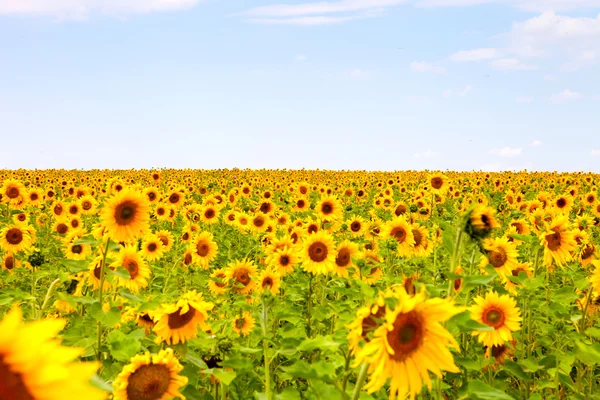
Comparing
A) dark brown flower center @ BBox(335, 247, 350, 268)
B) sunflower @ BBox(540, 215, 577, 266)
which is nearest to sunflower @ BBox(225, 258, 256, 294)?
dark brown flower center @ BBox(335, 247, 350, 268)

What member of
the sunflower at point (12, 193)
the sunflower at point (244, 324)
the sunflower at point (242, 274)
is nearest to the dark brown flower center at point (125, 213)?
the sunflower at point (244, 324)

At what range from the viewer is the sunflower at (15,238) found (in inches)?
311

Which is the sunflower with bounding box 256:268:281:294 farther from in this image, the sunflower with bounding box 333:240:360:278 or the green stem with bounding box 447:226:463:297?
the green stem with bounding box 447:226:463:297

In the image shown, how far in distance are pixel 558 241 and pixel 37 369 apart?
5691 millimetres

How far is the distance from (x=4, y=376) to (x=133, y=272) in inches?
203

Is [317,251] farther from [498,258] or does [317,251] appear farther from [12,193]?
[12,193]

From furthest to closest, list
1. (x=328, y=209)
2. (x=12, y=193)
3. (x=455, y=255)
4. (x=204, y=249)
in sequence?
(x=12, y=193)
(x=328, y=209)
(x=204, y=249)
(x=455, y=255)

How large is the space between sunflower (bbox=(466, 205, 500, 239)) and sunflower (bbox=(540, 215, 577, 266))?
326 cm

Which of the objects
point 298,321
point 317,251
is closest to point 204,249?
point 317,251

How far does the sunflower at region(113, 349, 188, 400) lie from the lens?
257cm

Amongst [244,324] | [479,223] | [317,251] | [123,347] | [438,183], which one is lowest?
[244,324]

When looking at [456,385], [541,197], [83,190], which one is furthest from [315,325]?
[83,190]

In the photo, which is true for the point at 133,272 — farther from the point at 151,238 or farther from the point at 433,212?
the point at 433,212

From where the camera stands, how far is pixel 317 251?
5.83 metres
